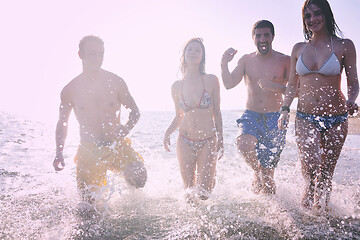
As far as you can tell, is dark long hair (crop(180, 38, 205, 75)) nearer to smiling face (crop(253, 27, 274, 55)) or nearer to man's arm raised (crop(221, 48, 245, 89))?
man's arm raised (crop(221, 48, 245, 89))

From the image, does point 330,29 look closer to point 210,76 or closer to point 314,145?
point 314,145

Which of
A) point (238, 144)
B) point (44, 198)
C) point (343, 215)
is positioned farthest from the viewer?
point (44, 198)

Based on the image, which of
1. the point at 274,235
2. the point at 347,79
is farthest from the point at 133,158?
the point at 347,79

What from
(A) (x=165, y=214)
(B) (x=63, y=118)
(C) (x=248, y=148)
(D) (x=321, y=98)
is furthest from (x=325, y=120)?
(B) (x=63, y=118)

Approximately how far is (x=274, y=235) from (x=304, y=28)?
2507 mm

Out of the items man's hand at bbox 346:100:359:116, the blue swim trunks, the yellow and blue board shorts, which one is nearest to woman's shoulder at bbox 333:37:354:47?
man's hand at bbox 346:100:359:116

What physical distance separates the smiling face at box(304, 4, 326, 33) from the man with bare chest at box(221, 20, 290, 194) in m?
0.68

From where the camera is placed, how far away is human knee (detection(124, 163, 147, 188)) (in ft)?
12.8

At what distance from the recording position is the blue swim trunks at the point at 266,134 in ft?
12.9

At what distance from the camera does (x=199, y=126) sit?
4.05 metres

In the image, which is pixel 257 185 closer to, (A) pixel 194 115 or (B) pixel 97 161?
(A) pixel 194 115

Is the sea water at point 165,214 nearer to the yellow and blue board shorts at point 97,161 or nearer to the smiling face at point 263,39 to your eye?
the yellow and blue board shorts at point 97,161

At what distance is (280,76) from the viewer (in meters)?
3.95

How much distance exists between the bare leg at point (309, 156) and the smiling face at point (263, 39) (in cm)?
125
